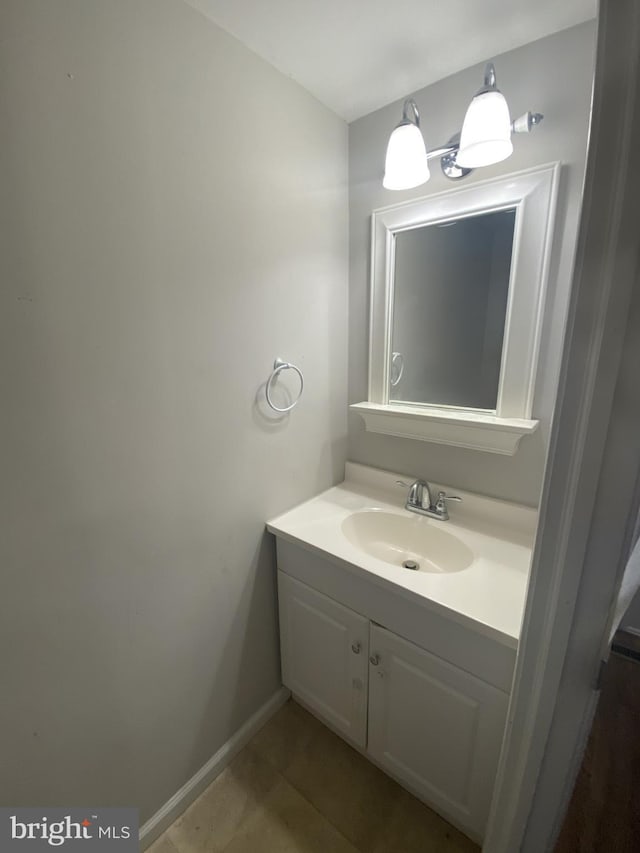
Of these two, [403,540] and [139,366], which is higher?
[139,366]

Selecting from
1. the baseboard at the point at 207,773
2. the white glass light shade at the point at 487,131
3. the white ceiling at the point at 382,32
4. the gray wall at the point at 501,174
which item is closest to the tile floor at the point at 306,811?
the baseboard at the point at 207,773

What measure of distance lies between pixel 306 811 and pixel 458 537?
1008 millimetres

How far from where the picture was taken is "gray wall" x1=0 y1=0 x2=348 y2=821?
71 cm

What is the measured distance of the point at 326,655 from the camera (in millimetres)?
1243

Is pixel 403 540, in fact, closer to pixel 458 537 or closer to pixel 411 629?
pixel 458 537

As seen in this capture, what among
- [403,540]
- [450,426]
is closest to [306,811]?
[403,540]

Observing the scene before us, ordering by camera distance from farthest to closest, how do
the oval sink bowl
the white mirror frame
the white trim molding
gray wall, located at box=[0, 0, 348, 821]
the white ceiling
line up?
the oval sink bowl → the white trim molding → the white mirror frame → the white ceiling → gray wall, located at box=[0, 0, 348, 821]

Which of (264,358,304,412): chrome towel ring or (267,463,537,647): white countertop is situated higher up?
(264,358,304,412): chrome towel ring

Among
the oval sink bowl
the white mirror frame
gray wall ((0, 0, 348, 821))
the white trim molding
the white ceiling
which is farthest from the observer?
the oval sink bowl

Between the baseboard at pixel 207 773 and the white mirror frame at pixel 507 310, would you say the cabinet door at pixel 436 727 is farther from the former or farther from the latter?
the white mirror frame at pixel 507 310

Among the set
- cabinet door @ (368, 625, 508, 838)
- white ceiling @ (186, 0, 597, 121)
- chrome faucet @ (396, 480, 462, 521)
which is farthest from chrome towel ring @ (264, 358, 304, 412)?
white ceiling @ (186, 0, 597, 121)

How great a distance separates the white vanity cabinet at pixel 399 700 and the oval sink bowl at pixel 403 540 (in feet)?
0.88

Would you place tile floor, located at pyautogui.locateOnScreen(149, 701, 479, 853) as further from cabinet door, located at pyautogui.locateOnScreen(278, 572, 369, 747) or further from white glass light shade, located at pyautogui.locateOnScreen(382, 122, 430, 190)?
white glass light shade, located at pyautogui.locateOnScreen(382, 122, 430, 190)

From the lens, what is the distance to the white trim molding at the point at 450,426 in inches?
44.8
